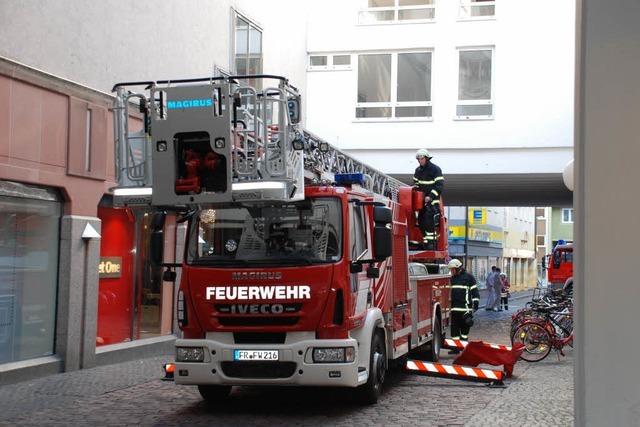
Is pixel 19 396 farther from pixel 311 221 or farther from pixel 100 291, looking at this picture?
pixel 311 221

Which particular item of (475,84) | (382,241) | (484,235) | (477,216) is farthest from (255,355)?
(484,235)

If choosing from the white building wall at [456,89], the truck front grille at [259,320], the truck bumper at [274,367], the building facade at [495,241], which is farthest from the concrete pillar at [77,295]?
the building facade at [495,241]

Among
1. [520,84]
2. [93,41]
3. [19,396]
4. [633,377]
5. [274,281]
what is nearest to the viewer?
[633,377]

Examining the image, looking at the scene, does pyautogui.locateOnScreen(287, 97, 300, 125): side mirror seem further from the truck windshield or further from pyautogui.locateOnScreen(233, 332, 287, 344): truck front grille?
pyautogui.locateOnScreen(233, 332, 287, 344): truck front grille

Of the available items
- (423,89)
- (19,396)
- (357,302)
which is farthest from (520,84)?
(19,396)

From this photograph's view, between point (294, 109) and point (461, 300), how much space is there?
8614mm

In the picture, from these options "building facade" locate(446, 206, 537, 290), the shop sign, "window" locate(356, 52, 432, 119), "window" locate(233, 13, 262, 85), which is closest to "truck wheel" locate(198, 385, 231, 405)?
the shop sign

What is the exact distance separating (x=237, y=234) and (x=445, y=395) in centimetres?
377

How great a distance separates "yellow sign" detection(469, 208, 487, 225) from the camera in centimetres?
4776

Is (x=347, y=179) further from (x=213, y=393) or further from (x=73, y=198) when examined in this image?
(x=73, y=198)

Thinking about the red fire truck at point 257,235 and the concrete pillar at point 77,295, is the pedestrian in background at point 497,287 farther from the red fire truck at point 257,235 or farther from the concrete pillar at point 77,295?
the red fire truck at point 257,235

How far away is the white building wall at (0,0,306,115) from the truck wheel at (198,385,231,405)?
5262 mm

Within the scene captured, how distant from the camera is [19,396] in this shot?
33.7 feet

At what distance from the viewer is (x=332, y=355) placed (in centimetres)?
866
